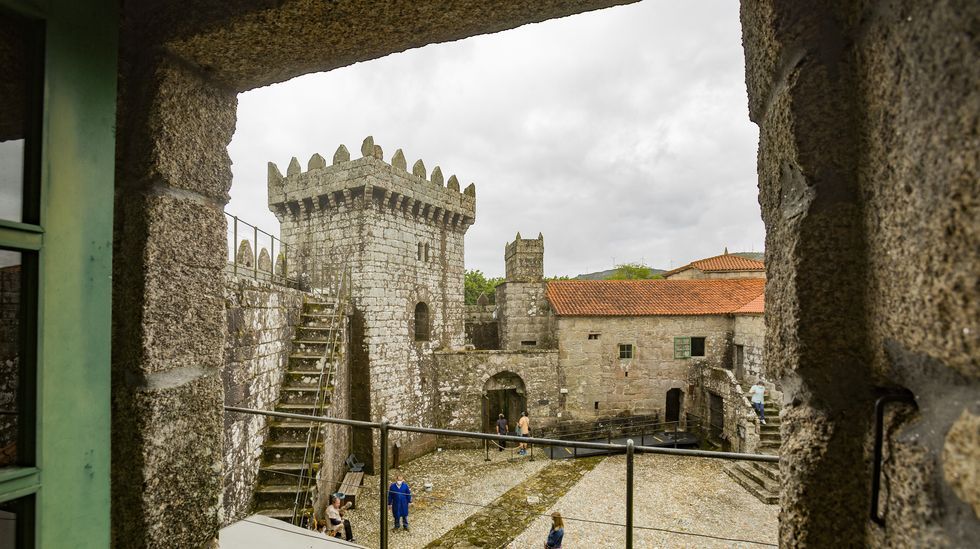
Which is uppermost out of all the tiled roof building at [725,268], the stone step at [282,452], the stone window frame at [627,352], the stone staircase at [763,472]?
the tiled roof building at [725,268]

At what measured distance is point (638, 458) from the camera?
1225 centimetres

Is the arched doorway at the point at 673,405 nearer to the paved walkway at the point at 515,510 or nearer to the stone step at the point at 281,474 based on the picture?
the paved walkway at the point at 515,510

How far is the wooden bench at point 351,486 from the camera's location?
888 cm

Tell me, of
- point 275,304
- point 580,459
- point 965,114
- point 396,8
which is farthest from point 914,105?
point 580,459

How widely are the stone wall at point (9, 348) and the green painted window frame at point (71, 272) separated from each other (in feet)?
0.14

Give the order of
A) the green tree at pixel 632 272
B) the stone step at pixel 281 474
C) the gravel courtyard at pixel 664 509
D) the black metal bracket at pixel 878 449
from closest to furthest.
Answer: the black metal bracket at pixel 878 449, the stone step at pixel 281 474, the gravel courtyard at pixel 664 509, the green tree at pixel 632 272

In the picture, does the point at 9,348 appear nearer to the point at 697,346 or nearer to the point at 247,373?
the point at 247,373

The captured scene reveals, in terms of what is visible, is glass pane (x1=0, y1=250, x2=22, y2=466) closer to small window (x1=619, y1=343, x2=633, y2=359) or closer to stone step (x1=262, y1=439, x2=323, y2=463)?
stone step (x1=262, y1=439, x2=323, y2=463)

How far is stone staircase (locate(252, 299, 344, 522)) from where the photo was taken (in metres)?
6.57

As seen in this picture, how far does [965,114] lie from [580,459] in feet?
41.7

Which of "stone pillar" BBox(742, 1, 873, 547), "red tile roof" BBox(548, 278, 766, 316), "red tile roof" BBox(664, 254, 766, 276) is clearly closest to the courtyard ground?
"red tile roof" BBox(548, 278, 766, 316)

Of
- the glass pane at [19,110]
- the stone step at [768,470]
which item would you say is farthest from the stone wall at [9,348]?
the stone step at [768,470]

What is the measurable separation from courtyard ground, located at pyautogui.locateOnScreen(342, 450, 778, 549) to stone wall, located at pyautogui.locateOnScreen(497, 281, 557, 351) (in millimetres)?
4653

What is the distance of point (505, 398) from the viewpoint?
1759 centimetres
